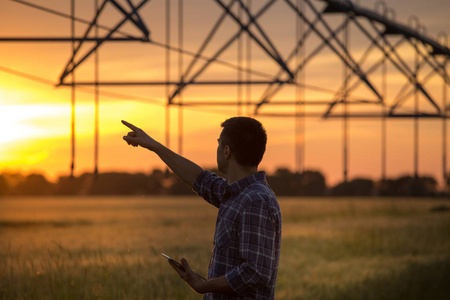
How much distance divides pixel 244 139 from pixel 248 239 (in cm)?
56

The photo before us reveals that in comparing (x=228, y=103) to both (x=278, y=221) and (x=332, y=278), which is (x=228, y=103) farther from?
(x=278, y=221)

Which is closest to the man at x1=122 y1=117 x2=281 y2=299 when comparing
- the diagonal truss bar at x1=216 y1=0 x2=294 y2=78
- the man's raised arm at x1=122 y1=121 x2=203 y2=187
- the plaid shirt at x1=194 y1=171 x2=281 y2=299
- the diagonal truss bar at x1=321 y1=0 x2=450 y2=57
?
the plaid shirt at x1=194 y1=171 x2=281 y2=299

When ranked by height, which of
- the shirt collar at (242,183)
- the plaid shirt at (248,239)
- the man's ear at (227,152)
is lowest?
the plaid shirt at (248,239)

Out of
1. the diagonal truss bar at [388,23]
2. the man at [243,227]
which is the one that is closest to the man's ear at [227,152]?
the man at [243,227]

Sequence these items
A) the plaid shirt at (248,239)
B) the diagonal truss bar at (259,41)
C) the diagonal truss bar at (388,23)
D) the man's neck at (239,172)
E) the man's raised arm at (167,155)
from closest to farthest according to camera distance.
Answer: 1. the plaid shirt at (248,239)
2. the man's neck at (239,172)
3. the man's raised arm at (167,155)
4. the diagonal truss bar at (259,41)
5. the diagonal truss bar at (388,23)

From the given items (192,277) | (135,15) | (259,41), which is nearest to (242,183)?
(192,277)

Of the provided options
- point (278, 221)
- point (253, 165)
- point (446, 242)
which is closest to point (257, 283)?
point (278, 221)

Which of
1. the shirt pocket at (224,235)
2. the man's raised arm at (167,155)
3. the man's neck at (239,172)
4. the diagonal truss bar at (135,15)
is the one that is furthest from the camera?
the diagonal truss bar at (135,15)

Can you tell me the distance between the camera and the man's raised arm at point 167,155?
15.1 ft

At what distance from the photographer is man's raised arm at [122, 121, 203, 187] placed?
4602 millimetres

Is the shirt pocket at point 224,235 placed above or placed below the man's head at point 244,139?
below

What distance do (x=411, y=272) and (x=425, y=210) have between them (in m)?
37.3

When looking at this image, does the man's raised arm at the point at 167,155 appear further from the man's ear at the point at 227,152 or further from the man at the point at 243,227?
the man's ear at the point at 227,152

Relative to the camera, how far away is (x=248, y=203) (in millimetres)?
3979
